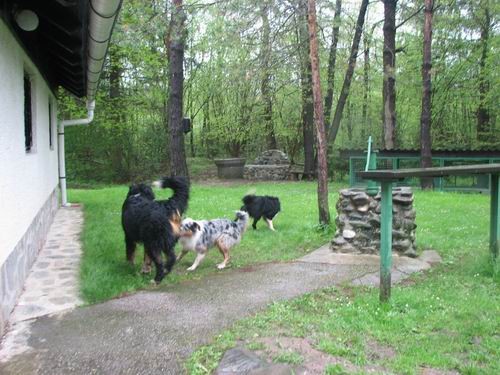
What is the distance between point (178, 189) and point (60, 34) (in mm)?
2249

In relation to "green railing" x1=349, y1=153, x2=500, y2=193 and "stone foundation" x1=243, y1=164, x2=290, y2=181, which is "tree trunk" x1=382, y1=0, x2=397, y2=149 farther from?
"stone foundation" x1=243, y1=164, x2=290, y2=181

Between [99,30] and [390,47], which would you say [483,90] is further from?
[99,30]

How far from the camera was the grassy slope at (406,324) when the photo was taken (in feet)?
9.63

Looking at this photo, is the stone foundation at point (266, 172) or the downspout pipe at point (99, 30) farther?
the stone foundation at point (266, 172)

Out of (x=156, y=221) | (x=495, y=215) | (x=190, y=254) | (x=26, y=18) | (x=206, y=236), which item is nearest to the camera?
(x=26, y=18)

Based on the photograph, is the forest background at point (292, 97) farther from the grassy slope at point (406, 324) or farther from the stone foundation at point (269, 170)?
the grassy slope at point (406, 324)

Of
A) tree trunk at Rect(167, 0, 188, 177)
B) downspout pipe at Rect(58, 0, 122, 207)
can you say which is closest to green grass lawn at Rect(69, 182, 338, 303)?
tree trunk at Rect(167, 0, 188, 177)

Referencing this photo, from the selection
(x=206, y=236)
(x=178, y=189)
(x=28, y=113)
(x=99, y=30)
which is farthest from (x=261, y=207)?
(x=99, y=30)

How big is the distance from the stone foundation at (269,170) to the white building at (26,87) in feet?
45.7

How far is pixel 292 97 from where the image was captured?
22.0 m

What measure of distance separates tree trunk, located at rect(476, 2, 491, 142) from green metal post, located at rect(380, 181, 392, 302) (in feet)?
61.2

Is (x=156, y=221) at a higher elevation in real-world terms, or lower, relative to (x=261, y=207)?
higher

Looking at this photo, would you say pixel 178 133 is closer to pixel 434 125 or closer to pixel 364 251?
Answer: pixel 364 251

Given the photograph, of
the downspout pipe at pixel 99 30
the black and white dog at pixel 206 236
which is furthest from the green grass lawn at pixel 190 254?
the downspout pipe at pixel 99 30
